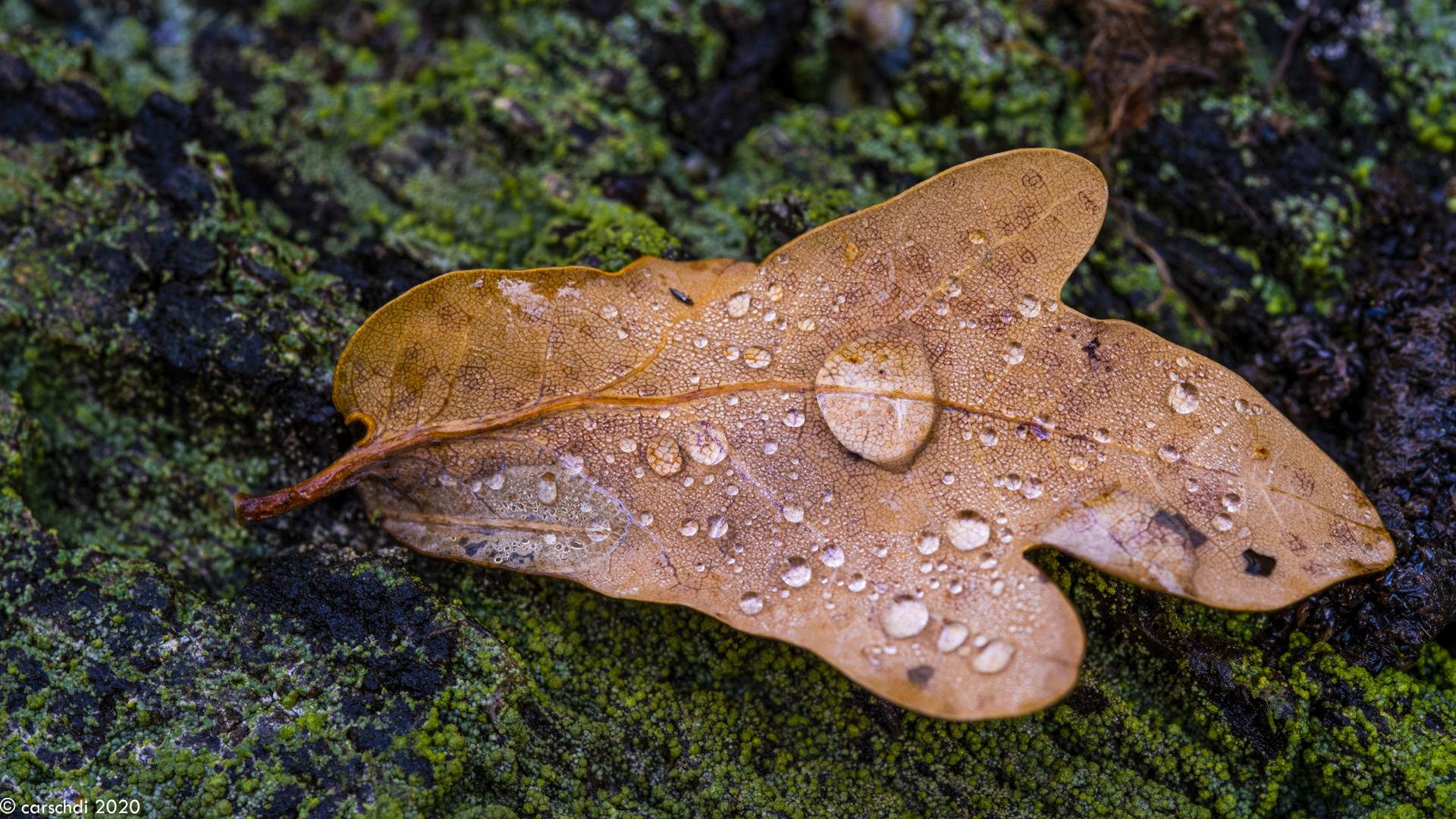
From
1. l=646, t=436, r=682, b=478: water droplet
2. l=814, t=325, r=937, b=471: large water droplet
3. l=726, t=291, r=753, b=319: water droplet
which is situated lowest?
l=646, t=436, r=682, b=478: water droplet

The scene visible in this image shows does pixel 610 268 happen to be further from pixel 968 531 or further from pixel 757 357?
pixel 968 531

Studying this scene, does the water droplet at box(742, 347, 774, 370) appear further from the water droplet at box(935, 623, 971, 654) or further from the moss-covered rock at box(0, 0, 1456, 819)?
the water droplet at box(935, 623, 971, 654)

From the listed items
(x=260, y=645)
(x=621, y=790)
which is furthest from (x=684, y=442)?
(x=260, y=645)

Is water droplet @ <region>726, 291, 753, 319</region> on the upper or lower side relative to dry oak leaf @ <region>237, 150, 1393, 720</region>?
upper

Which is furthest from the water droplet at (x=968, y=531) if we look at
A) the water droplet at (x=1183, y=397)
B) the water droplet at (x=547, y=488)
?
the water droplet at (x=547, y=488)

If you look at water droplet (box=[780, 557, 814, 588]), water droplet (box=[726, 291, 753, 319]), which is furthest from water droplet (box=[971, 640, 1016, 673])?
water droplet (box=[726, 291, 753, 319])

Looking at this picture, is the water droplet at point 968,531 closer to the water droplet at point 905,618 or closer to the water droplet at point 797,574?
the water droplet at point 905,618
